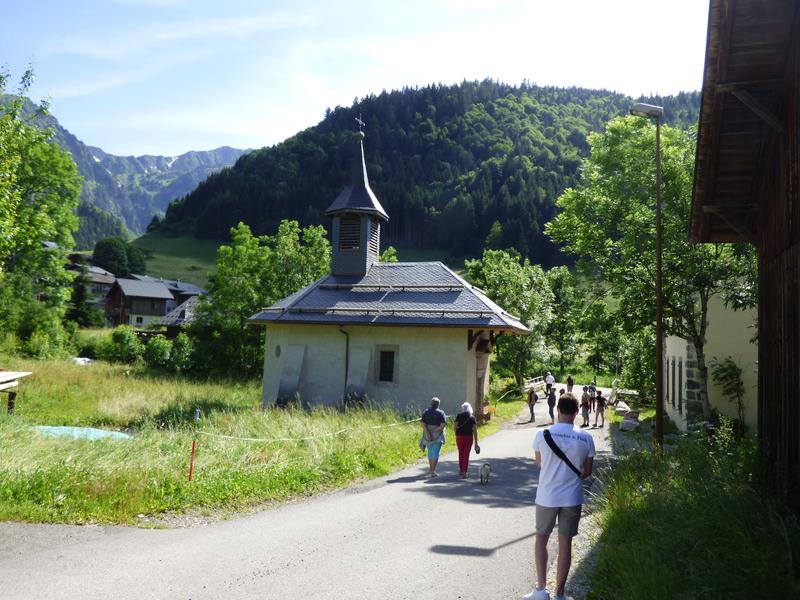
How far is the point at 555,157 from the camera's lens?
13838 centimetres

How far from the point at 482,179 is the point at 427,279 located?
368ft

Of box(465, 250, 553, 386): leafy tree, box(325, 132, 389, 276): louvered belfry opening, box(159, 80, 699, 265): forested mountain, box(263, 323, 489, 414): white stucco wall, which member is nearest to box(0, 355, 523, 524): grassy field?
box(263, 323, 489, 414): white stucco wall

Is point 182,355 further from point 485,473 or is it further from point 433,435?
point 485,473

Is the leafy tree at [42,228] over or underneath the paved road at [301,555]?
over

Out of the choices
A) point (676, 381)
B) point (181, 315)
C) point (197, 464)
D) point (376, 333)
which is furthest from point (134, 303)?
point (197, 464)

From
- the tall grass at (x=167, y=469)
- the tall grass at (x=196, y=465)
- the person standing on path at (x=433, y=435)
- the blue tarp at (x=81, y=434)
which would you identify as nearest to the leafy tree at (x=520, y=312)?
the tall grass at (x=196, y=465)

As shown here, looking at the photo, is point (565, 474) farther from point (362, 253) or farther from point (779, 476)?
point (362, 253)

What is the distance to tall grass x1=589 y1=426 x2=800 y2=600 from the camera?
4.31m

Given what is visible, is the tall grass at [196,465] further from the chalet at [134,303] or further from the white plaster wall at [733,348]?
the chalet at [134,303]

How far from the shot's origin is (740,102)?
24.9 ft

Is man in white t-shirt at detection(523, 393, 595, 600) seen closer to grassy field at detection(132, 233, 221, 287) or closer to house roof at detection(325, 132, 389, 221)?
house roof at detection(325, 132, 389, 221)

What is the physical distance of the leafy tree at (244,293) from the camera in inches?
1549

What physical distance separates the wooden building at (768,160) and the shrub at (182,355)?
3900 cm

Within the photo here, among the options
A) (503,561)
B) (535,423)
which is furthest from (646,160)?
(503,561)
